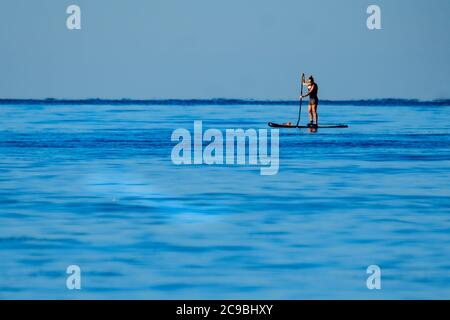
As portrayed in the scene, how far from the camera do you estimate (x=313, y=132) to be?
134 ft

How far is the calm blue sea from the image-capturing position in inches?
470

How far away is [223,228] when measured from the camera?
1545 cm

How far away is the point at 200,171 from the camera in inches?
959

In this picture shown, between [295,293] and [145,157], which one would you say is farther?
[145,157]

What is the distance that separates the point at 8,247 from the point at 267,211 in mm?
4612

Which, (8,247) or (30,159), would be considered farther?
(30,159)

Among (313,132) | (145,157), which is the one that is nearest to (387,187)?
(145,157)

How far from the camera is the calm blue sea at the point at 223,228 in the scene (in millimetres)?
11938

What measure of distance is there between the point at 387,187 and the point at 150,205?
4.93 m

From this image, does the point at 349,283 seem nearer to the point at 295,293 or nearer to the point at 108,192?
the point at 295,293

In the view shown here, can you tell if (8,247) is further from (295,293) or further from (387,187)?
(387,187)

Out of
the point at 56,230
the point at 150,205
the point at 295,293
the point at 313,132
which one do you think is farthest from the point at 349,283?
the point at 313,132
